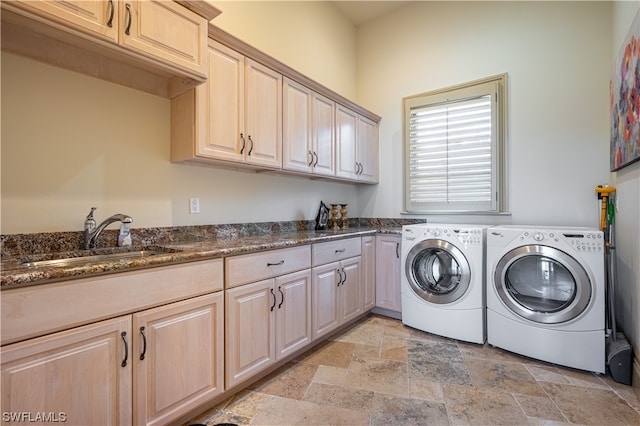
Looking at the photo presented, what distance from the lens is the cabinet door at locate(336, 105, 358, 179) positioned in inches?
120

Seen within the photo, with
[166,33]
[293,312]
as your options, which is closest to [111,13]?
[166,33]

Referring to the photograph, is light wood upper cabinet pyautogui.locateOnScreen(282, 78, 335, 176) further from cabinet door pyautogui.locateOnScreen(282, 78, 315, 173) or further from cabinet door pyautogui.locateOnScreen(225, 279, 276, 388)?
cabinet door pyautogui.locateOnScreen(225, 279, 276, 388)

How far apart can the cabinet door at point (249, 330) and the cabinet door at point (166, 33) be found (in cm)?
131

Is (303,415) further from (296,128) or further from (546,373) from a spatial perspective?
(296,128)

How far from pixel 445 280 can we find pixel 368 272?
2.35 ft

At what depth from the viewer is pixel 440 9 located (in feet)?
10.9

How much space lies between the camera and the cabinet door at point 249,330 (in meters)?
1.70

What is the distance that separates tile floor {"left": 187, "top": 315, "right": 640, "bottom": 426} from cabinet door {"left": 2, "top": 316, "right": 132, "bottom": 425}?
0.53 meters

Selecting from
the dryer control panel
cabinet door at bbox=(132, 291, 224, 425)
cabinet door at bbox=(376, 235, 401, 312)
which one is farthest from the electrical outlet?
the dryer control panel

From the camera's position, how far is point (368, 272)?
3.04 m

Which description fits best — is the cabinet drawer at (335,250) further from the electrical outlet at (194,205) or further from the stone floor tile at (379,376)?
the electrical outlet at (194,205)

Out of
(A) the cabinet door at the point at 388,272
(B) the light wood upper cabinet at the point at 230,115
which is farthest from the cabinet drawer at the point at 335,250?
(B) the light wood upper cabinet at the point at 230,115

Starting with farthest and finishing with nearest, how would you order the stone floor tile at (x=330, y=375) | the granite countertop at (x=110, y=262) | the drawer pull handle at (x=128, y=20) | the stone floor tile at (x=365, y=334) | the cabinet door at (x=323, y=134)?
the cabinet door at (x=323, y=134), the stone floor tile at (x=365, y=334), the stone floor tile at (x=330, y=375), the drawer pull handle at (x=128, y=20), the granite countertop at (x=110, y=262)

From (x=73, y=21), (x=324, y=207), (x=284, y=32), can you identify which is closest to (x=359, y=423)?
(x=324, y=207)
